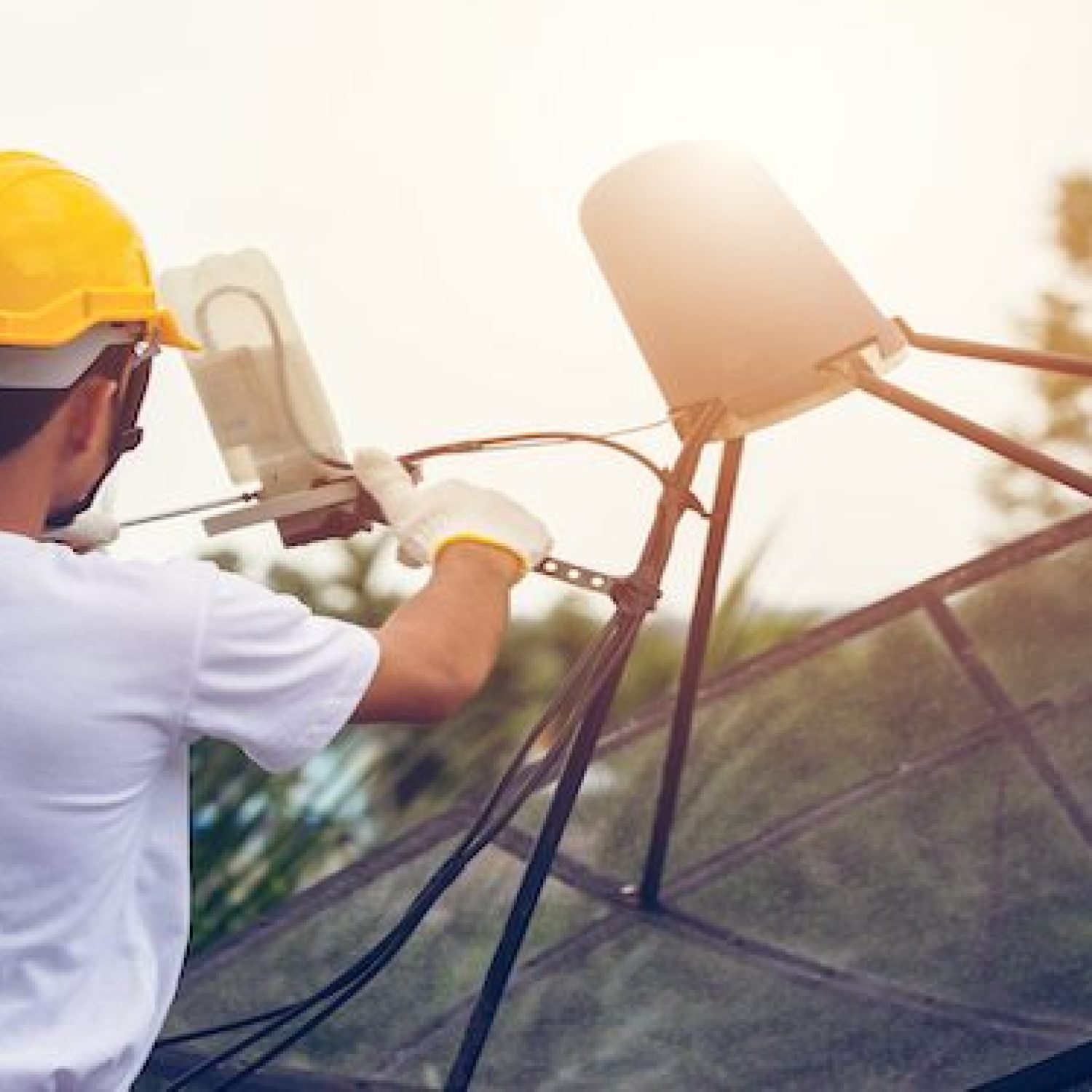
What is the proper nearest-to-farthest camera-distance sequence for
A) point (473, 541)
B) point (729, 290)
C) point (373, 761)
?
point (473, 541)
point (729, 290)
point (373, 761)

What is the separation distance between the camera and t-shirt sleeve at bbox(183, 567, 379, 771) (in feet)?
7.89

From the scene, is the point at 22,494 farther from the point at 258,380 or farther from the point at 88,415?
the point at 258,380

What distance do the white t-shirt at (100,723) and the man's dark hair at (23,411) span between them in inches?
4.9

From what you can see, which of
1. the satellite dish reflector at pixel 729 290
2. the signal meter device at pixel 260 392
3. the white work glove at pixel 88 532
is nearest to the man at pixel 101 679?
the white work glove at pixel 88 532

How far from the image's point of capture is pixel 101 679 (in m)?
2.37

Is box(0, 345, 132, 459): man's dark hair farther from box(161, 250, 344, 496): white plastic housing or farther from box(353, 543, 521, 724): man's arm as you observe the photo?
box(161, 250, 344, 496): white plastic housing

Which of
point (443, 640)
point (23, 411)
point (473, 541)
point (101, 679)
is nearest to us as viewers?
point (101, 679)

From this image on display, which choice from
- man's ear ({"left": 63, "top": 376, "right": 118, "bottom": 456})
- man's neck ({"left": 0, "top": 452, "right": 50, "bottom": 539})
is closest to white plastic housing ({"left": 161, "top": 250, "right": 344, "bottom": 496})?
man's ear ({"left": 63, "top": 376, "right": 118, "bottom": 456})

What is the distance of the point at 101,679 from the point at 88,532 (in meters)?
0.82

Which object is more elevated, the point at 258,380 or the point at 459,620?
the point at 258,380

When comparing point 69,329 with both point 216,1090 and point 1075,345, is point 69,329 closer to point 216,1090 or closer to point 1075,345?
point 216,1090

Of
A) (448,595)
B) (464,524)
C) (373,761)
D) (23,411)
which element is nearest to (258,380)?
(464,524)

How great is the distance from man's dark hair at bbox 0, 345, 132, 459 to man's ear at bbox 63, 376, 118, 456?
0.01 m

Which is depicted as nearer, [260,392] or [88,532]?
[88,532]
